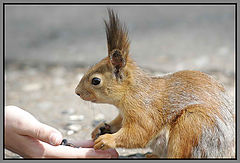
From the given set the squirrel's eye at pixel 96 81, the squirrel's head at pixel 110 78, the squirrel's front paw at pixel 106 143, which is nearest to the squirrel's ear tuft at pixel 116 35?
the squirrel's head at pixel 110 78

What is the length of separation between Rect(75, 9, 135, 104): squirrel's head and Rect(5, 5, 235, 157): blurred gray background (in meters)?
0.44

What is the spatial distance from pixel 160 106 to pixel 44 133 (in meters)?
0.51

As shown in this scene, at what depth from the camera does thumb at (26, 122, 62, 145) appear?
1.48 m

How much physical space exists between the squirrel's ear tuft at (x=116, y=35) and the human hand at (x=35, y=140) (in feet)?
1.43

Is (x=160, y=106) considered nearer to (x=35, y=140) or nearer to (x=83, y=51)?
(x=35, y=140)

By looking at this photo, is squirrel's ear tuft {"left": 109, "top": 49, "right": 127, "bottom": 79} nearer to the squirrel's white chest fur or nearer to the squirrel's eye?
the squirrel's eye

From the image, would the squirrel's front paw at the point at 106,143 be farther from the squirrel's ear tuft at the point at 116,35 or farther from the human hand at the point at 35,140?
the squirrel's ear tuft at the point at 116,35

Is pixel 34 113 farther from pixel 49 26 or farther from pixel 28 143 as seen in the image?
pixel 49 26

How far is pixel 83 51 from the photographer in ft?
11.1

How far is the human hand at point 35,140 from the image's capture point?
149 cm

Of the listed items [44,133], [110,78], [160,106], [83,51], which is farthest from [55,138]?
[83,51]

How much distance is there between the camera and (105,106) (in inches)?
88.0

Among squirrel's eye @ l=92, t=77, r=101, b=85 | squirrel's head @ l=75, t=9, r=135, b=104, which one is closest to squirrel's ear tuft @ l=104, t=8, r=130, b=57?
squirrel's head @ l=75, t=9, r=135, b=104

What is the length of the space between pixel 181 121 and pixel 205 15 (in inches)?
103
